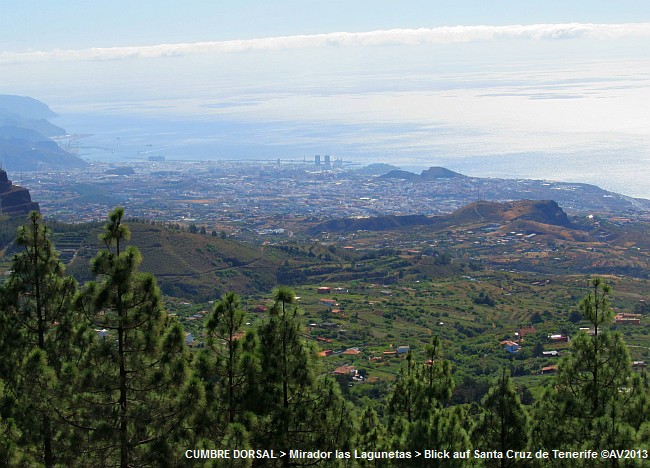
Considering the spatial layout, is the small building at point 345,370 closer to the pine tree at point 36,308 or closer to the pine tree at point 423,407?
the pine tree at point 423,407

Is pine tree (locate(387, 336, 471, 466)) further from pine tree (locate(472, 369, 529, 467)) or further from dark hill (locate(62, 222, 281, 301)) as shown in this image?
dark hill (locate(62, 222, 281, 301))

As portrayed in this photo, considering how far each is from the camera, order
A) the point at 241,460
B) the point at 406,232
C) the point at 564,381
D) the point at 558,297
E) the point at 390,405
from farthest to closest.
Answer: the point at 406,232, the point at 558,297, the point at 390,405, the point at 564,381, the point at 241,460

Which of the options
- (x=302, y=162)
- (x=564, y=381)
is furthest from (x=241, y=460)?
(x=302, y=162)

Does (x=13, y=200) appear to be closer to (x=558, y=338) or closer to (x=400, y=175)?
(x=558, y=338)

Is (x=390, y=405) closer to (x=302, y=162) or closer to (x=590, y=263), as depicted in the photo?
(x=590, y=263)

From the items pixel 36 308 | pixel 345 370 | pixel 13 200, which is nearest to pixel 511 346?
pixel 345 370

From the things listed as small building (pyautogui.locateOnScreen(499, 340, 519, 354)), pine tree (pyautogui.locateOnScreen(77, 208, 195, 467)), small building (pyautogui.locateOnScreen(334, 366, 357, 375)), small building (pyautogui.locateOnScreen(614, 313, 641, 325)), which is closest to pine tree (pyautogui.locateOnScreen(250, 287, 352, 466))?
pine tree (pyautogui.locateOnScreen(77, 208, 195, 467))
